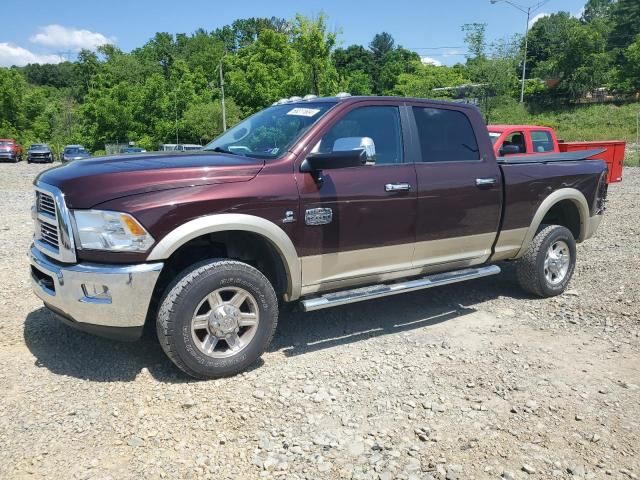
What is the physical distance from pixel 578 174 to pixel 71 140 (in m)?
53.8

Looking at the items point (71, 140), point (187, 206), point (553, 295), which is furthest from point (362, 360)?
point (71, 140)

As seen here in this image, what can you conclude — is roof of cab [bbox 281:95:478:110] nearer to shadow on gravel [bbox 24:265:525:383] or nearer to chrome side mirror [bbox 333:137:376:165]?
chrome side mirror [bbox 333:137:376:165]

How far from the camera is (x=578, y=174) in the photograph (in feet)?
19.0

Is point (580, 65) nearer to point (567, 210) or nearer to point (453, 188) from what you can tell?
point (567, 210)

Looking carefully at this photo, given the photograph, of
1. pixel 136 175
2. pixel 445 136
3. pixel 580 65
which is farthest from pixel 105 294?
pixel 580 65

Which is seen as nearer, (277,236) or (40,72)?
(277,236)

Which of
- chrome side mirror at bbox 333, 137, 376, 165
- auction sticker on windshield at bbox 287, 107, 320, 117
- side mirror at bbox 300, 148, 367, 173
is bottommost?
side mirror at bbox 300, 148, 367, 173

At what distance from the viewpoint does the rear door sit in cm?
462

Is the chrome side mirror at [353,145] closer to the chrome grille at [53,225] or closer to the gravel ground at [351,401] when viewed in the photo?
the gravel ground at [351,401]

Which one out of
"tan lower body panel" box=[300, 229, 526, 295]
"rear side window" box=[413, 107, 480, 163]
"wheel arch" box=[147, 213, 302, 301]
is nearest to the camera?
"wheel arch" box=[147, 213, 302, 301]

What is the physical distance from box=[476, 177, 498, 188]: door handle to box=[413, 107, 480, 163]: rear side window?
0.23m

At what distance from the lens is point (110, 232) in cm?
335

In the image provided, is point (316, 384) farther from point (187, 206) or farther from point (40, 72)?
point (40, 72)

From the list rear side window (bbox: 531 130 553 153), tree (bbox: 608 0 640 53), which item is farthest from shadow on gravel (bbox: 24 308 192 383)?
tree (bbox: 608 0 640 53)
